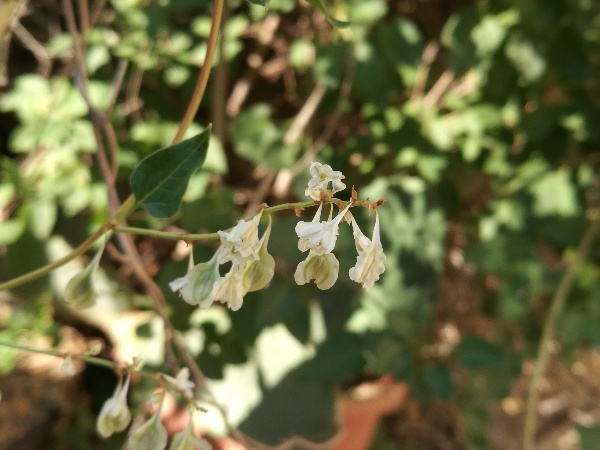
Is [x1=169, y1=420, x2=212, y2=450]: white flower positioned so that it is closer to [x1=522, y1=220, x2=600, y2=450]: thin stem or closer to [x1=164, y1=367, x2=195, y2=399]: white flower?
[x1=164, y1=367, x2=195, y2=399]: white flower

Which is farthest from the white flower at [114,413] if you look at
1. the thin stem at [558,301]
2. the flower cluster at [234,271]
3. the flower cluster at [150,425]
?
the thin stem at [558,301]

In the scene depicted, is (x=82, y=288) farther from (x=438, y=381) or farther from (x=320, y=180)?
(x=438, y=381)

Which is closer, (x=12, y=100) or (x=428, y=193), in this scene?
(x=12, y=100)

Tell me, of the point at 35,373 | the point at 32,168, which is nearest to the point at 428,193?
the point at 32,168

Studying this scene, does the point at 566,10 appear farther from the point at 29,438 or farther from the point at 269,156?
the point at 29,438

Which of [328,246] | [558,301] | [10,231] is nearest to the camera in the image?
[328,246]

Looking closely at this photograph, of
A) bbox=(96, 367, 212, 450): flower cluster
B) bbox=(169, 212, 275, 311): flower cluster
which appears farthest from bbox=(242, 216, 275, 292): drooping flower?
bbox=(96, 367, 212, 450): flower cluster

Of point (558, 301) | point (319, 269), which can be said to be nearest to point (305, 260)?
point (319, 269)
